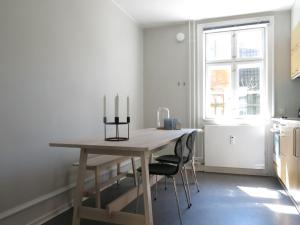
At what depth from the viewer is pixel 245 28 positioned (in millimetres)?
4523

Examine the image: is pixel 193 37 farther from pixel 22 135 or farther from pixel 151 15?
pixel 22 135

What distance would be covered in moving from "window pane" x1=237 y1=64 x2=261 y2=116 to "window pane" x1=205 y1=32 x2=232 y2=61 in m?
0.39

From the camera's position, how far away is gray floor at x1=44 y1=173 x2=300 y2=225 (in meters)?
2.57

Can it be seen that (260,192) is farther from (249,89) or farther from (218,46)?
(218,46)

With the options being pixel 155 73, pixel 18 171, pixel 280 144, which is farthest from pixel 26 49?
pixel 280 144

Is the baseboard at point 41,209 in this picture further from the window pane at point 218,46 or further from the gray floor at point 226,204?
the window pane at point 218,46

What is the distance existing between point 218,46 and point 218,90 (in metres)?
0.83

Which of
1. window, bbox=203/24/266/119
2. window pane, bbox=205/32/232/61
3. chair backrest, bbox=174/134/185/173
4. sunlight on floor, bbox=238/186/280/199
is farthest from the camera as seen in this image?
window pane, bbox=205/32/232/61

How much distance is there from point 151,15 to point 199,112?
6.36 ft

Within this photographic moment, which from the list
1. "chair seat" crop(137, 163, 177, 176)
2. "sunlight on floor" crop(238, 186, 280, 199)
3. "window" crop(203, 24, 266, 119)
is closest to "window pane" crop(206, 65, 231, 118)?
"window" crop(203, 24, 266, 119)

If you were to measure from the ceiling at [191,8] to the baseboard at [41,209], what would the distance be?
2899 millimetres

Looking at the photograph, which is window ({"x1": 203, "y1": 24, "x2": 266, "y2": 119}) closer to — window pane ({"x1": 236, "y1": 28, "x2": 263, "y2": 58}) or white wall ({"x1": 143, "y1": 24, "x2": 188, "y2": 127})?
window pane ({"x1": 236, "y1": 28, "x2": 263, "y2": 58})

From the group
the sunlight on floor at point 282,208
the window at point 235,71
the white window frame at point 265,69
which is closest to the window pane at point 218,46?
the window at point 235,71

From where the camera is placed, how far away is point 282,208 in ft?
9.45
